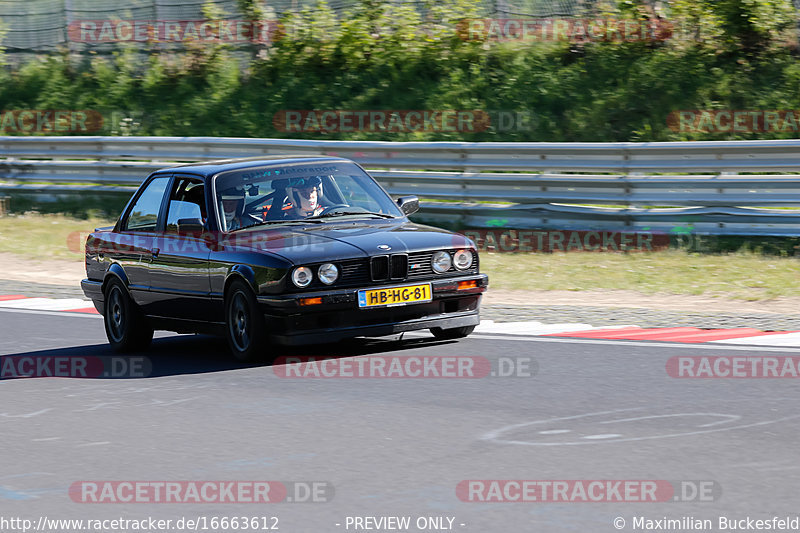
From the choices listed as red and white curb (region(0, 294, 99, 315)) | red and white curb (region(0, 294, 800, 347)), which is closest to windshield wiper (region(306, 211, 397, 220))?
red and white curb (region(0, 294, 800, 347))

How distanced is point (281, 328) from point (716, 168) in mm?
8027

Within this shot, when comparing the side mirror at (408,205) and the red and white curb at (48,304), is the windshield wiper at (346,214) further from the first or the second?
the red and white curb at (48,304)

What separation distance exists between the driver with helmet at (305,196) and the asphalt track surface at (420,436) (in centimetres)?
113

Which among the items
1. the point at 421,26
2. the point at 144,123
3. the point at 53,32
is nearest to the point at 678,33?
the point at 421,26

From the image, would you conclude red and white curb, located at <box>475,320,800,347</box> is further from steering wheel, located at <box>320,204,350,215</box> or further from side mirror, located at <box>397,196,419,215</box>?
steering wheel, located at <box>320,204,350,215</box>

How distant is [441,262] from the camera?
9359 millimetres

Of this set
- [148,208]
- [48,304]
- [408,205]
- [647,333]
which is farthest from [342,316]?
[48,304]

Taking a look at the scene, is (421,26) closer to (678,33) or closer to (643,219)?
(678,33)

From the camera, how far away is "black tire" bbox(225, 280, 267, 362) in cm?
903

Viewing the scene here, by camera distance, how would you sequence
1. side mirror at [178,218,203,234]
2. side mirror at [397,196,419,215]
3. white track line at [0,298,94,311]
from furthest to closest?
1. white track line at [0,298,94,311]
2. side mirror at [397,196,419,215]
3. side mirror at [178,218,203,234]

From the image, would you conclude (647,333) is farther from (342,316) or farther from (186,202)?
(186,202)

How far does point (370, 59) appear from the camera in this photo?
80.5 feet

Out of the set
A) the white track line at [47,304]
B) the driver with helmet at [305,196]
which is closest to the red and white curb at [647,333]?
the driver with helmet at [305,196]

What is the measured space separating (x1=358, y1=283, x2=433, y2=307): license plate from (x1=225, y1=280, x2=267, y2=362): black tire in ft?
Result: 2.45
